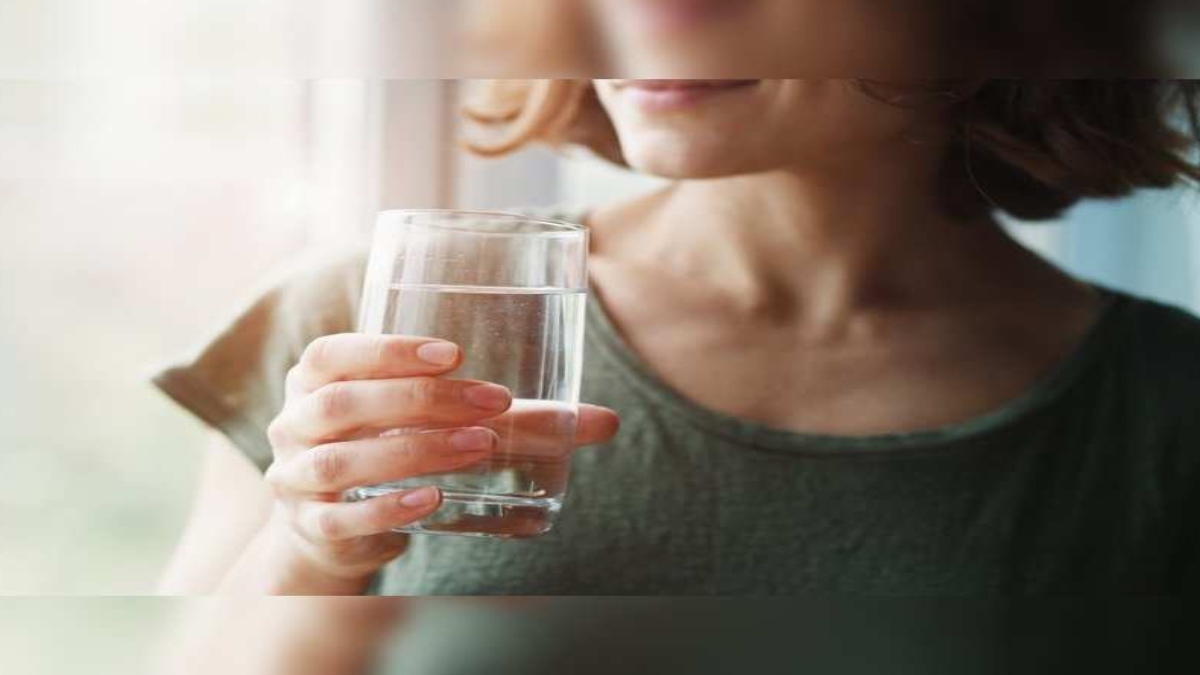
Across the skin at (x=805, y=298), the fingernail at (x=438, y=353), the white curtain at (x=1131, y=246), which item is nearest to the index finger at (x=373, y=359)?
the fingernail at (x=438, y=353)

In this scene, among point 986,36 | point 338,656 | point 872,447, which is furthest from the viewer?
point 872,447

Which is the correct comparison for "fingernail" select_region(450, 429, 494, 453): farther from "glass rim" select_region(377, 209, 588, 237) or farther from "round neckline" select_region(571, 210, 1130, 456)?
"round neckline" select_region(571, 210, 1130, 456)

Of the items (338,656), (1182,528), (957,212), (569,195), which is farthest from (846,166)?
(338,656)

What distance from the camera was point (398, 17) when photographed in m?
0.40

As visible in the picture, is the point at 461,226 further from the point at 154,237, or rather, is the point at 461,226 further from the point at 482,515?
the point at 154,237

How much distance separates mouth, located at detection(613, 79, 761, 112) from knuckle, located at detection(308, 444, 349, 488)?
0.19 m

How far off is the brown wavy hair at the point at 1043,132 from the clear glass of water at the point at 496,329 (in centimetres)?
20

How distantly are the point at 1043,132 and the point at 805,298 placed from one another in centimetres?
16

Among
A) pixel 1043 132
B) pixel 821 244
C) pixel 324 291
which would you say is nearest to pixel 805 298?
pixel 821 244

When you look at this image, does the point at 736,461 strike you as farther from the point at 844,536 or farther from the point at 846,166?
the point at 846,166

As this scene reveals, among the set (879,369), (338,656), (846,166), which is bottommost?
(338,656)

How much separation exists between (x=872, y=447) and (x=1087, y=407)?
0.41ft

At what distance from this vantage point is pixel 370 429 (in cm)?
45

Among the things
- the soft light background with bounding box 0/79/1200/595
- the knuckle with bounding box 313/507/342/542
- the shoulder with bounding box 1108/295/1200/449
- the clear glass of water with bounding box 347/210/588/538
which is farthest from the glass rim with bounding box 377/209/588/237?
the shoulder with bounding box 1108/295/1200/449
